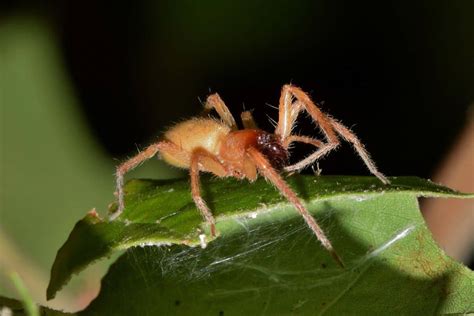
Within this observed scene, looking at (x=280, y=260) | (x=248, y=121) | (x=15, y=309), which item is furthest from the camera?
(x=248, y=121)

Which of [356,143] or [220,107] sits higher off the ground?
[220,107]

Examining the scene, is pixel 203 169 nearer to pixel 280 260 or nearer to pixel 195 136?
pixel 195 136

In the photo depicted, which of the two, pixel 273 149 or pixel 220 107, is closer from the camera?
pixel 273 149

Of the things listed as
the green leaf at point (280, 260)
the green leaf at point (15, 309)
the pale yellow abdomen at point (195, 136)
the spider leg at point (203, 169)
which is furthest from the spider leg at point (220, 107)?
the green leaf at point (15, 309)

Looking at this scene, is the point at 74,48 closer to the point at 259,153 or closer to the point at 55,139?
the point at 55,139

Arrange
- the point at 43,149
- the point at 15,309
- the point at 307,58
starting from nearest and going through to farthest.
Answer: the point at 15,309 < the point at 307,58 < the point at 43,149

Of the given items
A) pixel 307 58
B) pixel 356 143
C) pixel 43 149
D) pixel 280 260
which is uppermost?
pixel 43 149

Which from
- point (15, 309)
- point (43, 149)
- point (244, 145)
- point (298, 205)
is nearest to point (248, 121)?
point (244, 145)
